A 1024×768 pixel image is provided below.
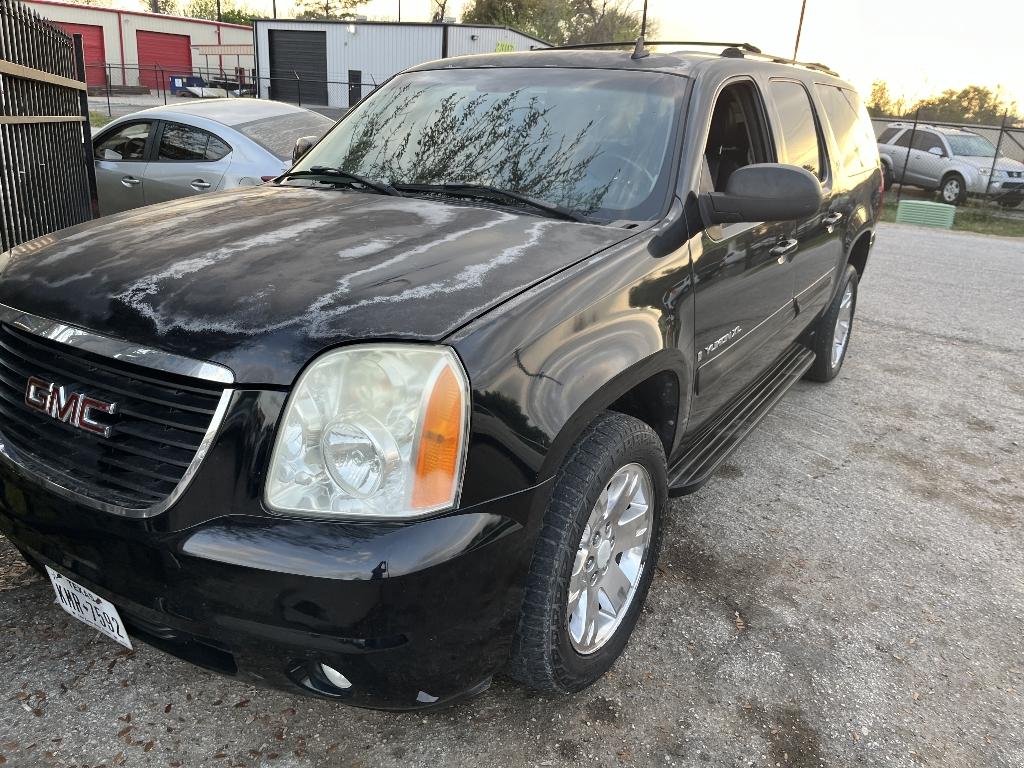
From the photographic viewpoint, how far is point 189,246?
2199 mm

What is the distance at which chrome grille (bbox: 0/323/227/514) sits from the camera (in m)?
1.72

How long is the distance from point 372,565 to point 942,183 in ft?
68.0

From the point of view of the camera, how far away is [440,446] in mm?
1687

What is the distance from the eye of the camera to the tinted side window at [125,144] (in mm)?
6891

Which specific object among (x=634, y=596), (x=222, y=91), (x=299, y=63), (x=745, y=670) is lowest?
(x=745, y=670)

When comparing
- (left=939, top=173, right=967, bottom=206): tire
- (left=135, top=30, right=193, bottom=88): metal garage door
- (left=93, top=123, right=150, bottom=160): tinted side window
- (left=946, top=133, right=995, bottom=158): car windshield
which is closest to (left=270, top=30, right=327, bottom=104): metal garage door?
(left=135, top=30, right=193, bottom=88): metal garage door

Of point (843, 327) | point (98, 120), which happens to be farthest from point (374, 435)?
point (98, 120)

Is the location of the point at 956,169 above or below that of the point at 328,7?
below

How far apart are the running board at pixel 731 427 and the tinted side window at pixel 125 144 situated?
5723 mm

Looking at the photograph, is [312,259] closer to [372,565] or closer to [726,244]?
[372,565]

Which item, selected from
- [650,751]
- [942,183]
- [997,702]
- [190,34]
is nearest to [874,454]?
[997,702]

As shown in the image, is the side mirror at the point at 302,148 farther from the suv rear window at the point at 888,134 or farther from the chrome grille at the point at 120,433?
the suv rear window at the point at 888,134

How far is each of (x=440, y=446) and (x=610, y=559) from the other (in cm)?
92

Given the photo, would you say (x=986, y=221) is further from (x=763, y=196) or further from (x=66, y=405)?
(x=66, y=405)
